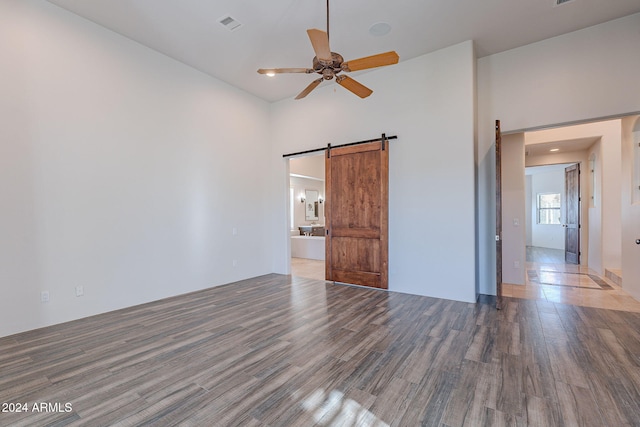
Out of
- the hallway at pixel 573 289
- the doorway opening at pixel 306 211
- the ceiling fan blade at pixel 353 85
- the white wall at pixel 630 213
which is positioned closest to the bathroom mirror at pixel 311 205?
the doorway opening at pixel 306 211

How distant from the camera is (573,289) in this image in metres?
4.84

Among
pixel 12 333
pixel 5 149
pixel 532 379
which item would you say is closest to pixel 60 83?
pixel 5 149

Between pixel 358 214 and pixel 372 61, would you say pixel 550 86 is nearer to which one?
pixel 372 61

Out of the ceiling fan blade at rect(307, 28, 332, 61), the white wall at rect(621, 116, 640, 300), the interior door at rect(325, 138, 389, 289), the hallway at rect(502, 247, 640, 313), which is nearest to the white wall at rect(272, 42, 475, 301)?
the interior door at rect(325, 138, 389, 289)

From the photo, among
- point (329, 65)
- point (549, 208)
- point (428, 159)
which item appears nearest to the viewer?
point (329, 65)

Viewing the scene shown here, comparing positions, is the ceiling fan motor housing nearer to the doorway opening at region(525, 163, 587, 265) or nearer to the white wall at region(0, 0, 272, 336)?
the white wall at region(0, 0, 272, 336)

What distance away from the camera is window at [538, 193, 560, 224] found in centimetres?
1102

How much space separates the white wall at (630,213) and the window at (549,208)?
25.3ft

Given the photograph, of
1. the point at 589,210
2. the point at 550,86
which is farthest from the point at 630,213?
the point at 589,210

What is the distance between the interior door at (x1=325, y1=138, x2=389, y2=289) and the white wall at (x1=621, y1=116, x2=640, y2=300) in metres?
3.51

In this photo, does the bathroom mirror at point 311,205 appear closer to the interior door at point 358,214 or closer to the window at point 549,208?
the interior door at point 358,214

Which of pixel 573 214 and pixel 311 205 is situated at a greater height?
pixel 311 205

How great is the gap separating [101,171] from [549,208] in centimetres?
1415

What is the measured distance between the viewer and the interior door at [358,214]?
16.0ft
